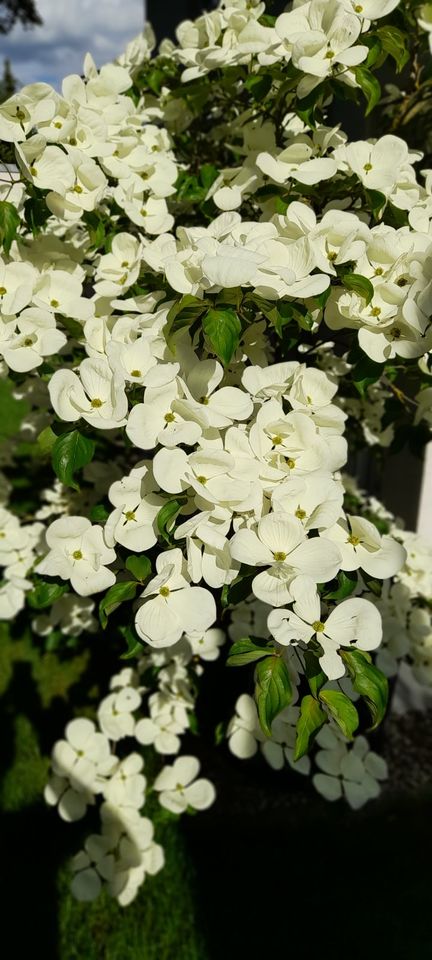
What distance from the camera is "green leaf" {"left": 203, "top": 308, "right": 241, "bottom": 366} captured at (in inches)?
42.7

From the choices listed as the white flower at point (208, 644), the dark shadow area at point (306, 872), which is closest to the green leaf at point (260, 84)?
the white flower at point (208, 644)

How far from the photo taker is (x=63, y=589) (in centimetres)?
137

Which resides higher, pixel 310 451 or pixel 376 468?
pixel 310 451

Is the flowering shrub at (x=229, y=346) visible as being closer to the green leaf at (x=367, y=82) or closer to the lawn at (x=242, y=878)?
the green leaf at (x=367, y=82)

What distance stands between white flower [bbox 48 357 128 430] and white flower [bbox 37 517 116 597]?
0.18 meters

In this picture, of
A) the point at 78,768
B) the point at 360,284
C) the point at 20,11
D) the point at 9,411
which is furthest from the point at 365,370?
the point at 20,11

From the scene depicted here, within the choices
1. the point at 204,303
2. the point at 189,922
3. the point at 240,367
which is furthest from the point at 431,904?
the point at 204,303

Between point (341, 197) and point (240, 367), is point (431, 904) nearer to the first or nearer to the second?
point (240, 367)

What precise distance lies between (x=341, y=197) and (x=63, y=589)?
Result: 3.38ft

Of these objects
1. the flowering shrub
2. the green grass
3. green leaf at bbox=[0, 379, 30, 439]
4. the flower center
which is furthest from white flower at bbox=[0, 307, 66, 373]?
green leaf at bbox=[0, 379, 30, 439]

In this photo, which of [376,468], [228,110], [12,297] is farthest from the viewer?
[376,468]

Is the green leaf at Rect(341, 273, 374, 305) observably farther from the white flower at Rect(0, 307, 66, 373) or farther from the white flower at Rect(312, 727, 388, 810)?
the white flower at Rect(312, 727, 388, 810)

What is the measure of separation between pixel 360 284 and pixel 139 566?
1.96 ft

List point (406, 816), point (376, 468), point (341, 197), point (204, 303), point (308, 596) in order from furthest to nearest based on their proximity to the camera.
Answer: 1. point (376, 468)
2. point (406, 816)
3. point (341, 197)
4. point (204, 303)
5. point (308, 596)
